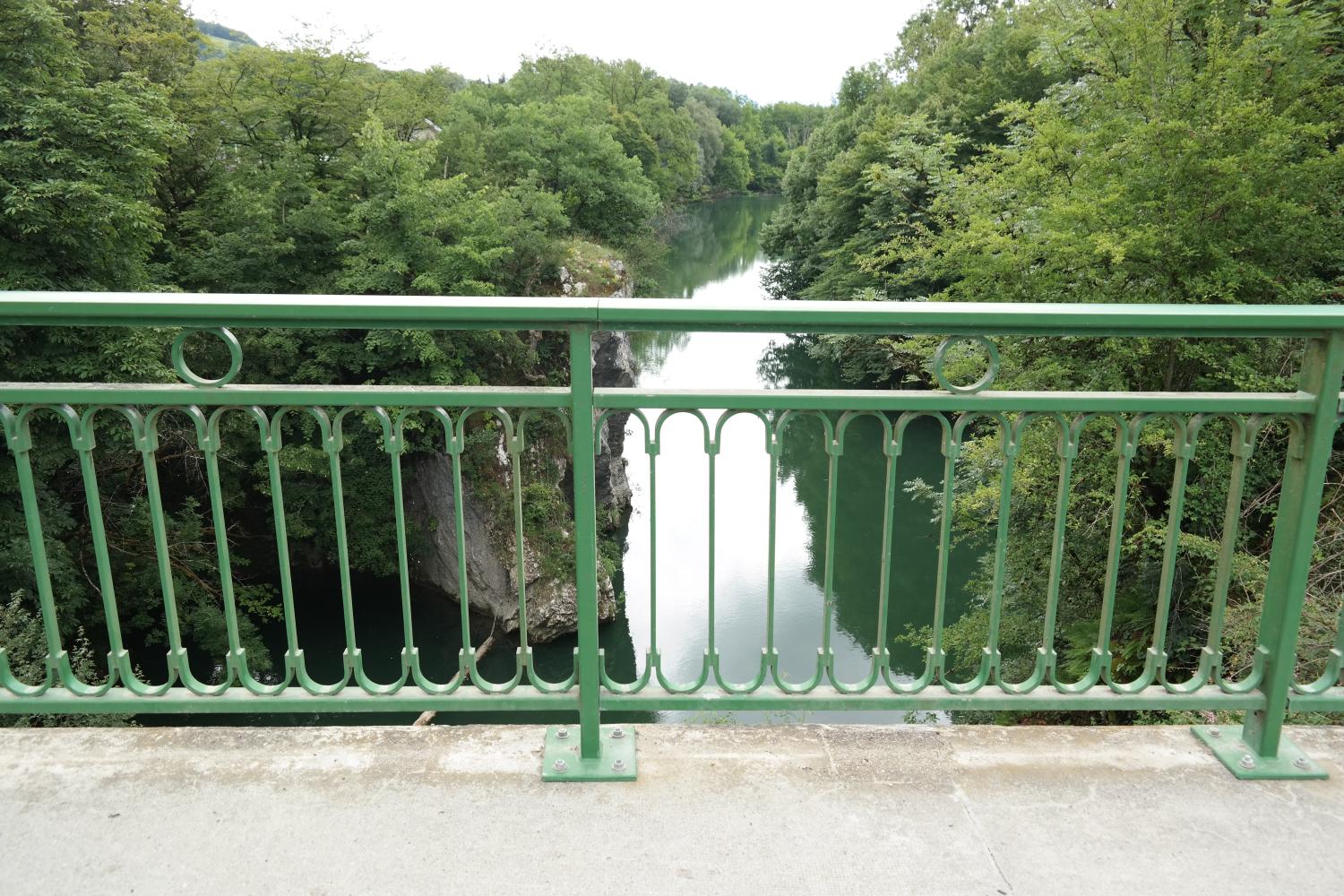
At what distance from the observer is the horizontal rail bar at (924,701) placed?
2475 millimetres

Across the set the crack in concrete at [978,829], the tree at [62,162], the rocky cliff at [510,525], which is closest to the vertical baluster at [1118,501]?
the crack in concrete at [978,829]

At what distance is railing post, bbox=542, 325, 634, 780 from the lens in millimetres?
2307

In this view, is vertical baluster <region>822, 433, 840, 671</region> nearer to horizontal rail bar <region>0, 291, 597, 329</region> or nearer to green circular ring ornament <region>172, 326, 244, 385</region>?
horizontal rail bar <region>0, 291, 597, 329</region>

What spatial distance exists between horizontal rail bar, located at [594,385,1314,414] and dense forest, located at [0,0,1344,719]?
15cm

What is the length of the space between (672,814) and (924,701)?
2.38 ft

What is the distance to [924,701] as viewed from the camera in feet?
8.18

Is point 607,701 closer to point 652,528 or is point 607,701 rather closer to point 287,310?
point 652,528

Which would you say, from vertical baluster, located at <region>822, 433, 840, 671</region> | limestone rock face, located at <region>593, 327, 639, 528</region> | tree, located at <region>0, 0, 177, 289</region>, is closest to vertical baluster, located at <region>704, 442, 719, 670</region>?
vertical baluster, located at <region>822, 433, 840, 671</region>

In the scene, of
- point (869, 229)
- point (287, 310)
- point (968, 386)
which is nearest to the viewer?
point (287, 310)

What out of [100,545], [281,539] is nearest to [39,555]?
[100,545]

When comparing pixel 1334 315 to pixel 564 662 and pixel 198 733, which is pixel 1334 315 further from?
pixel 564 662

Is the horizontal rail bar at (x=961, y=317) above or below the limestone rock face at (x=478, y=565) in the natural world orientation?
above

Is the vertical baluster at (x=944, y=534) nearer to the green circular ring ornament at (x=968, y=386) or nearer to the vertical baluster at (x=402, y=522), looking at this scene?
the green circular ring ornament at (x=968, y=386)

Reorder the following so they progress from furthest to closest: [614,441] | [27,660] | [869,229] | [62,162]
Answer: [869,229]
[614,441]
[62,162]
[27,660]
